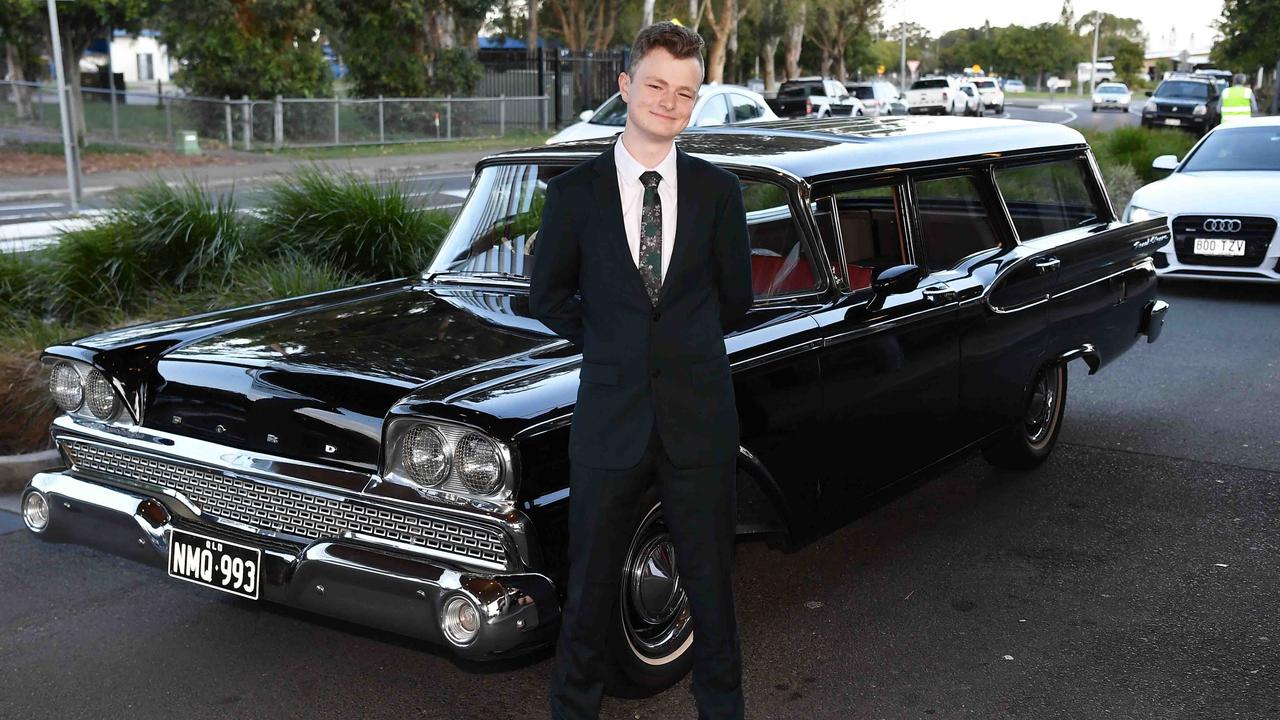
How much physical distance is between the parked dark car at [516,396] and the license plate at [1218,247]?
592cm

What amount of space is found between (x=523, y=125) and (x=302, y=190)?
25904mm

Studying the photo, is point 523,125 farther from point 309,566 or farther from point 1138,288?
point 309,566

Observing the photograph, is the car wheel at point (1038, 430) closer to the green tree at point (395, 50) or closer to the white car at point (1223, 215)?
the white car at point (1223, 215)

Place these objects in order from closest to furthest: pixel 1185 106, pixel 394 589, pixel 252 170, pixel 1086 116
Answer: pixel 394 589, pixel 252 170, pixel 1185 106, pixel 1086 116

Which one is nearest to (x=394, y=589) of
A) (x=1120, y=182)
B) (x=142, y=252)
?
(x=142, y=252)

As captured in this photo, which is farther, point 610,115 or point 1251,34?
point 1251,34

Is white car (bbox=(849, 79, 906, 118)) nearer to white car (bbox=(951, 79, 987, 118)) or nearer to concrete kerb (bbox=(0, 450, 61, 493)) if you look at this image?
white car (bbox=(951, 79, 987, 118))

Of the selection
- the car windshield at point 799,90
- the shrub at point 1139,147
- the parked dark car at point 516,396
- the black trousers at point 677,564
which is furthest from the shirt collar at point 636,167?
the car windshield at point 799,90

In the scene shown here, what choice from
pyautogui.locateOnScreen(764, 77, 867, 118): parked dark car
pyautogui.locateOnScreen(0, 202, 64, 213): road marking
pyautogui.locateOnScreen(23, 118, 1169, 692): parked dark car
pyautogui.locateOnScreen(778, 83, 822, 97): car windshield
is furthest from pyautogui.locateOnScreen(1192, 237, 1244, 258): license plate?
pyautogui.locateOnScreen(778, 83, 822, 97): car windshield

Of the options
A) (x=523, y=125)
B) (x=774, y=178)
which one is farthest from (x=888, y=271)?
(x=523, y=125)

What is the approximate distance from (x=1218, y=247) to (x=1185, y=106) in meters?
29.5

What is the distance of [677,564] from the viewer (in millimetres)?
3387

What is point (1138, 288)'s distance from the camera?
6.77 m

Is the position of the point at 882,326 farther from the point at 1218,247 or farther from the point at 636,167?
the point at 1218,247
